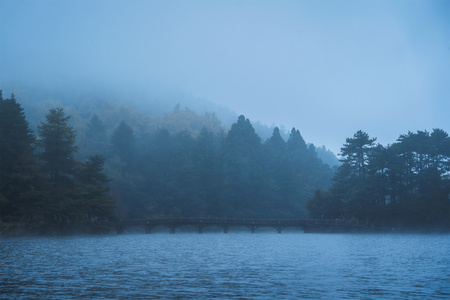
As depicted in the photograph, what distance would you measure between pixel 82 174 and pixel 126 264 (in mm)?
37596

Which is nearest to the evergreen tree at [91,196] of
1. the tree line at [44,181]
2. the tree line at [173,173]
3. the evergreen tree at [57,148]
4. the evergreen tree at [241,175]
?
the tree line at [44,181]

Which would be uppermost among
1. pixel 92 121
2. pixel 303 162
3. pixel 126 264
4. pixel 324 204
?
pixel 92 121

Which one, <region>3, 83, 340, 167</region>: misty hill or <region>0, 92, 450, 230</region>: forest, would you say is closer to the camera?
<region>0, 92, 450, 230</region>: forest

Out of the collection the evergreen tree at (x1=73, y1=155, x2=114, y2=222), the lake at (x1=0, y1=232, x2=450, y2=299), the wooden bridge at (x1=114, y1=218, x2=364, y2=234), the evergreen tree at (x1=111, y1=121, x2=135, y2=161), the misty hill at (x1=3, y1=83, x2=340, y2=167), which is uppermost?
the misty hill at (x1=3, y1=83, x2=340, y2=167)

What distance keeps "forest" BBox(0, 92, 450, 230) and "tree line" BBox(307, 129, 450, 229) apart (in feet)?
0.55

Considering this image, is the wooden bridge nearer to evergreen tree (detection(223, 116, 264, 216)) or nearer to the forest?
the forest

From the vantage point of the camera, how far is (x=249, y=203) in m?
95.1

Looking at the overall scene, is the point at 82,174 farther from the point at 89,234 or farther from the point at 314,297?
the point at 314,297

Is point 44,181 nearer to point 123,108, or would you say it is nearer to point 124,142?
point 124,142

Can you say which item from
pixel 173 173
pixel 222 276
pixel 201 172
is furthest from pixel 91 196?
pixel 222 276

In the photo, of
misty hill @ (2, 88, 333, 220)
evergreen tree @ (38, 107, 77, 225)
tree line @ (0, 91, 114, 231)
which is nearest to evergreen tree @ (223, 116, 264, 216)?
misty hill @ (2, 88, 333, 220)

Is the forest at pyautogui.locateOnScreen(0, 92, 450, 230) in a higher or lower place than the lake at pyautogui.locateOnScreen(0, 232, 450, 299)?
higher

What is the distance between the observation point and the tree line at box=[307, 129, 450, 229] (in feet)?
226

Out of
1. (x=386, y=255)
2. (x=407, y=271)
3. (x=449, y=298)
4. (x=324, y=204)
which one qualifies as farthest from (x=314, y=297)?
(x=324, y=204)
